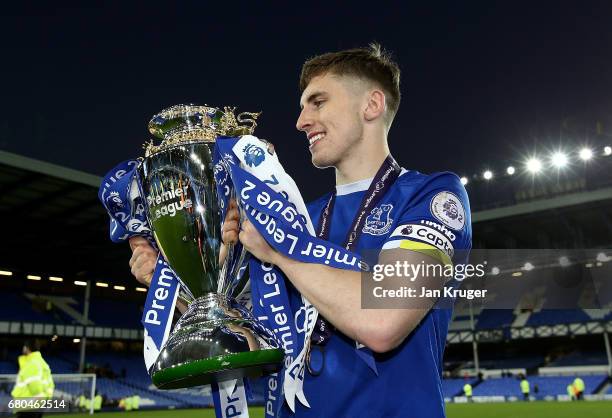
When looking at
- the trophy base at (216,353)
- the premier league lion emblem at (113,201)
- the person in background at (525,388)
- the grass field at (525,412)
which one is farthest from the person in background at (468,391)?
the trophy base at (216,353)

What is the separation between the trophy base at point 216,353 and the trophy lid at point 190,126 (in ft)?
1.77

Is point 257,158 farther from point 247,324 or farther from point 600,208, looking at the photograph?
point 600,208

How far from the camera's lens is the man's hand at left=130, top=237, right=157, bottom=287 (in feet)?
5.75

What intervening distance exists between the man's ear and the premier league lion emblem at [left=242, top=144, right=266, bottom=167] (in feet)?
1.35

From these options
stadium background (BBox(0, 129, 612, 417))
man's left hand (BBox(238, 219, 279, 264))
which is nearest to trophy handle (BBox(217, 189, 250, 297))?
man's left hand (BBox(238, 219, 279, 264))

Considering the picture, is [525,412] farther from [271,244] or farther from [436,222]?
[271,244]

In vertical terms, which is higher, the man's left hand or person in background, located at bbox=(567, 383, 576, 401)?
the man's left hand

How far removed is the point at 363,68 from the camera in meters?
1.68

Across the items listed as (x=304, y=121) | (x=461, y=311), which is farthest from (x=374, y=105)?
(x=461, y=311)

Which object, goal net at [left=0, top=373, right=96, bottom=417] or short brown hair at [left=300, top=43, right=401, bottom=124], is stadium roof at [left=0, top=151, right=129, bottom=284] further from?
short brown hair at [left=300, top=43, right=401, bottom=124]

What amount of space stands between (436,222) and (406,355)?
1.13 ft

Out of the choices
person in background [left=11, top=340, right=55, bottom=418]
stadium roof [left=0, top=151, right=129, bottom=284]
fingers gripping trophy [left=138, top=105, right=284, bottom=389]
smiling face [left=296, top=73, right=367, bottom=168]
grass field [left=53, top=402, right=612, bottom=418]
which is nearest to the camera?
fingers gripping trophy [left=138, top=105, right=284, bottom=389]

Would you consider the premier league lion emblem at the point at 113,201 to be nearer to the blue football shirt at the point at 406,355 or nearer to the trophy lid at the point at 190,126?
the trophy lid at the point at 190,126

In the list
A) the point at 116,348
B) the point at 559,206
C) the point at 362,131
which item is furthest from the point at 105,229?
the point at 362,131
